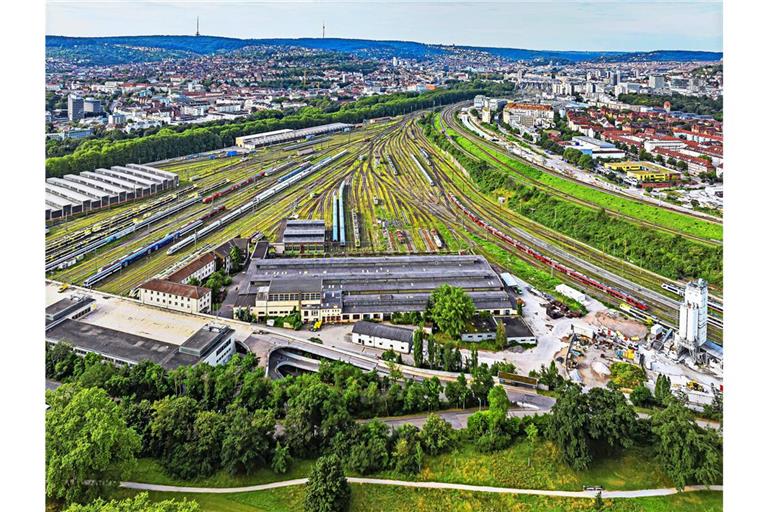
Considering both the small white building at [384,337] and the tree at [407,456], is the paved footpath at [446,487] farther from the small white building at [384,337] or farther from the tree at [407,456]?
the small white building at [384,337]

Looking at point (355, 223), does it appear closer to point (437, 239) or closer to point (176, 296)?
point (437, 239)

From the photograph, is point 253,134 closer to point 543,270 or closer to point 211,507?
point 543,270

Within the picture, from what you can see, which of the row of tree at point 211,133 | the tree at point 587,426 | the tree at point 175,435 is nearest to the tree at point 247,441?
the tree at point 175,435

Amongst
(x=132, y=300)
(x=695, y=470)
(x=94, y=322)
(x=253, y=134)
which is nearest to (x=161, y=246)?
(x=132, y=300)

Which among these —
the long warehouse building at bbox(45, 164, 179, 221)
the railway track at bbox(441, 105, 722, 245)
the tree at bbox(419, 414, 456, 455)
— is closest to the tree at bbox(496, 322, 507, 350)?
the tree at bbox(419, 414, 456, 455)

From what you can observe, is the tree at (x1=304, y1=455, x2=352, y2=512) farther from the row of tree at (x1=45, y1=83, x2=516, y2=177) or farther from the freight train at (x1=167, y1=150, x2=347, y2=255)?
the row of tree at (x1=45, y1=83, x2=516, y2=177)

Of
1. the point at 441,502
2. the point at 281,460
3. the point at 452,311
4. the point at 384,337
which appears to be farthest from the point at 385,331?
the point at 441,502

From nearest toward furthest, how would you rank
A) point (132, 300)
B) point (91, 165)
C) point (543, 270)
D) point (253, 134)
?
point (132, 300) → point (543, 270) → point (91, 165) → point (253, 134)
